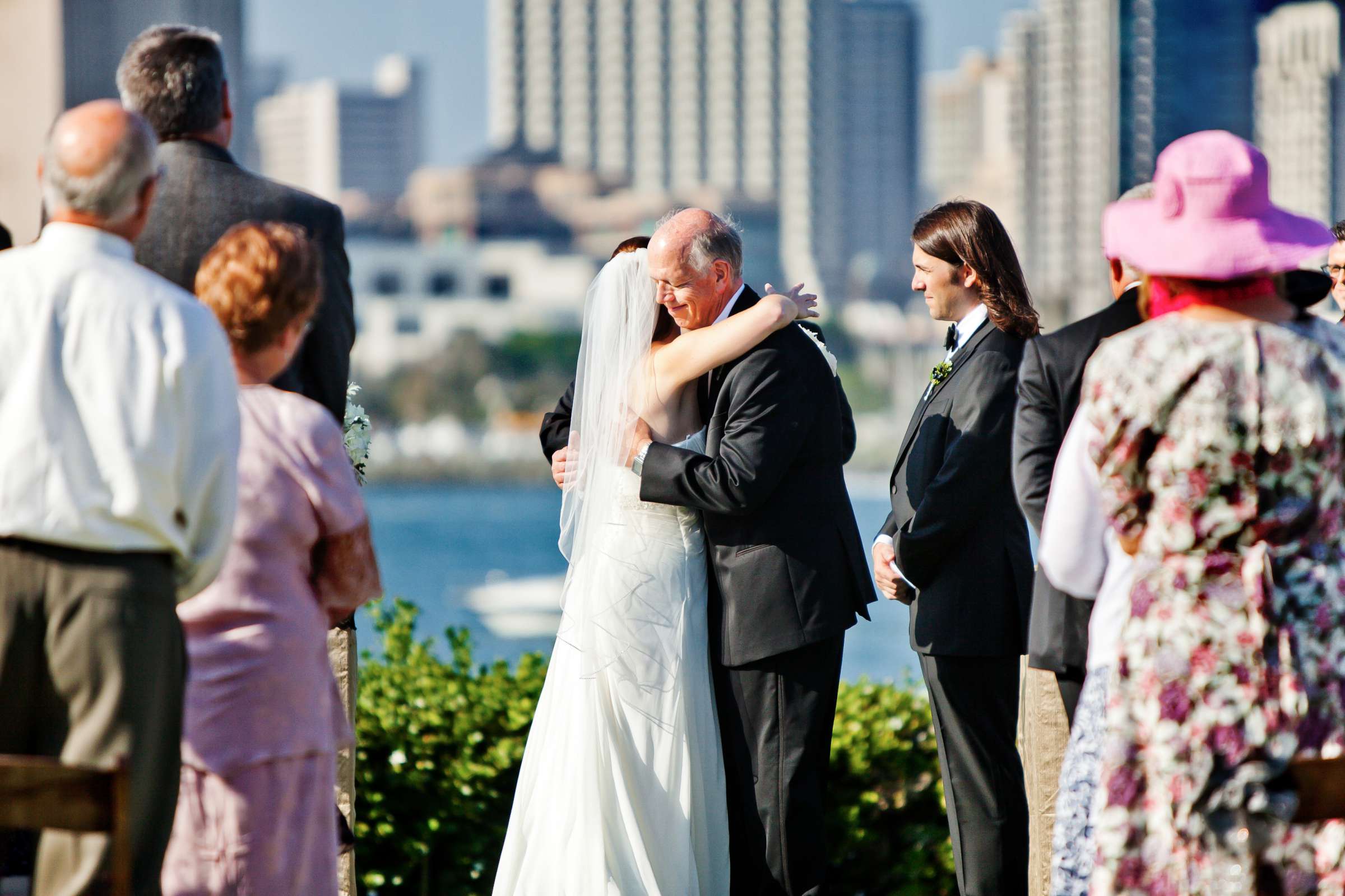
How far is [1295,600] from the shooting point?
2.40m

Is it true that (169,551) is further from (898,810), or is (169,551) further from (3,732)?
(898,810)

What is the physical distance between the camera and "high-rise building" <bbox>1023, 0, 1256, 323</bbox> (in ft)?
366

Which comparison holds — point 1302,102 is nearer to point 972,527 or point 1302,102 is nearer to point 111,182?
point 972,527

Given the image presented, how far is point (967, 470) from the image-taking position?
3783 millimetres

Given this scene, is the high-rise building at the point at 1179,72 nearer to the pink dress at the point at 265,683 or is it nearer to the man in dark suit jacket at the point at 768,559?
the man in dark suit jacket at the point at 768,559

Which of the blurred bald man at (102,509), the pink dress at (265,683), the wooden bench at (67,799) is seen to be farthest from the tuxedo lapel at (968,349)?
the wooden bench at (67,799)

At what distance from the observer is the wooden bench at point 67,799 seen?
7.00ft

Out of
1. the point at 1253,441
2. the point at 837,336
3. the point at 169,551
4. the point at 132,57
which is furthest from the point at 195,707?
the point at 837,336

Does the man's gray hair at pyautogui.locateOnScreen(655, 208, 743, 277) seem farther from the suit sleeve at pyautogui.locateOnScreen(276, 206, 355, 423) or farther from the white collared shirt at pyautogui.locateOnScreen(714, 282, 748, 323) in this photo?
the suit sleeve at pyautogui.locateOnScreen(276, 206, 355, 423)

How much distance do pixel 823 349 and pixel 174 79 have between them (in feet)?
5.56

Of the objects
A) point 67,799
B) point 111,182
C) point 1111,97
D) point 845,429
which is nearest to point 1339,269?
point 845,429

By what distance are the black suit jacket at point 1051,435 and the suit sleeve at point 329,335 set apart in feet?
4.69

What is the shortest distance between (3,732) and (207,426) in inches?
22.6

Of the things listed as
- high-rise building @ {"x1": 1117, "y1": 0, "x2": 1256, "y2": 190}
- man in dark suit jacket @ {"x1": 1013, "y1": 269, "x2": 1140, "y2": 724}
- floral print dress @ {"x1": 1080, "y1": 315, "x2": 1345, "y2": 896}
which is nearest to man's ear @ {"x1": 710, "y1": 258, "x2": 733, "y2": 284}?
man in dark suit jacket @ {"x1": 1013, "y1": 269, "x2": 1140, "y2": 724}
